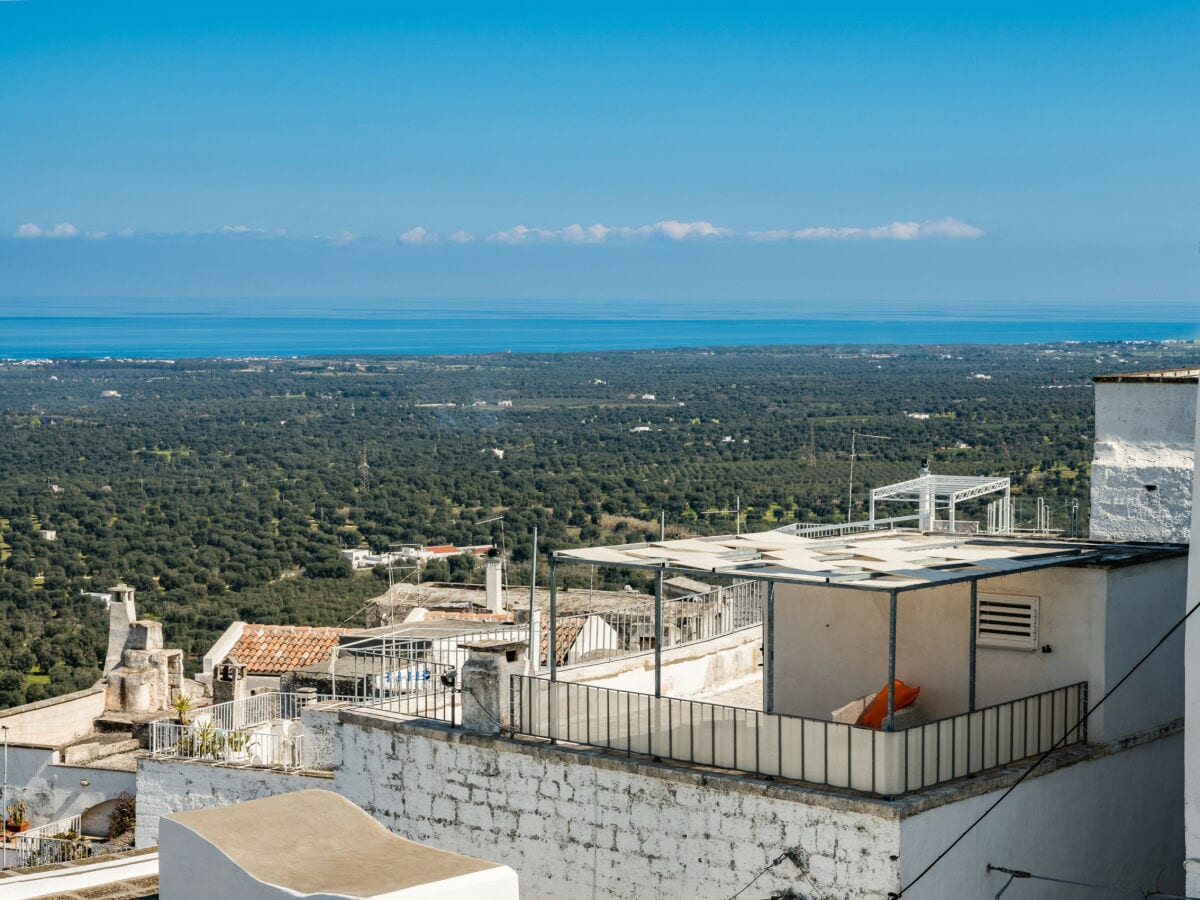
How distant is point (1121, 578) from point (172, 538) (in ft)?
195

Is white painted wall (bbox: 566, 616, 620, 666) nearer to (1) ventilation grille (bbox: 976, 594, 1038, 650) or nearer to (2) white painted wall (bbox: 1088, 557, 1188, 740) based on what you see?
(1) ventilation grille (bbox: 976, 594, 1038, 650)

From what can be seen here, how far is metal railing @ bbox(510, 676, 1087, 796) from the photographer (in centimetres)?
1094

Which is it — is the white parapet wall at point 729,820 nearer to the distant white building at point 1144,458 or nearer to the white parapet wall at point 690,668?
the white parapet wall at point 690,668

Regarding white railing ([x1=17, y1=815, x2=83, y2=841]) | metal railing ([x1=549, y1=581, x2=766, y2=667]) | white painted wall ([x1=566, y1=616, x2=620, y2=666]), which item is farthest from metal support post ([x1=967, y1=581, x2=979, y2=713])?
white railing ([x1=17, y1=815, x2=83, y2=841])

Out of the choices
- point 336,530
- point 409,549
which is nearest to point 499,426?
point 336,530

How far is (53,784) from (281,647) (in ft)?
28.0

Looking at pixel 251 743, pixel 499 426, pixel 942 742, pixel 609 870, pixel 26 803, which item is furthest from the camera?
pixel 499 426

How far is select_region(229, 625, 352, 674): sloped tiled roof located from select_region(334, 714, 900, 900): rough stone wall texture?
15748 millimetres

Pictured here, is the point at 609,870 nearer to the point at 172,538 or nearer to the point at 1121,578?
the point at 1121,578

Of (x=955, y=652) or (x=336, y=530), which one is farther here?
(x=336, y=530)

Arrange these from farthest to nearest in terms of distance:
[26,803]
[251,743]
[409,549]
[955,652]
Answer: [409,549], [26,803], [251,743], [955,652]

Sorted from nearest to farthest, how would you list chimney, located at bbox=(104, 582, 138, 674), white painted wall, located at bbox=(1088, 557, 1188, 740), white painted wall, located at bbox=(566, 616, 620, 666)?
1. white painted wall, located at bbox=(1088, 557, 1188, 740)
2. white painted wall, located at bbox=(566, 616, 620, 666)
3. chimney, located at bbox=(104, 582, 138, 674)

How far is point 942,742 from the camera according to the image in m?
11.2

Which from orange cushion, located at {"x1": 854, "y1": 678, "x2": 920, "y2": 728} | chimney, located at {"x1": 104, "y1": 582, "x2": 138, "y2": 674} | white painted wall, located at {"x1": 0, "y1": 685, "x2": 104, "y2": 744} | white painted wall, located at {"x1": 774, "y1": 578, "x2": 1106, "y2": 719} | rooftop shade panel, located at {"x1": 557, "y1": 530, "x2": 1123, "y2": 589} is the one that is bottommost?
white painted wall, located at {"x1": 0, "y1": 685, "x2": 104, "y2": 744}
